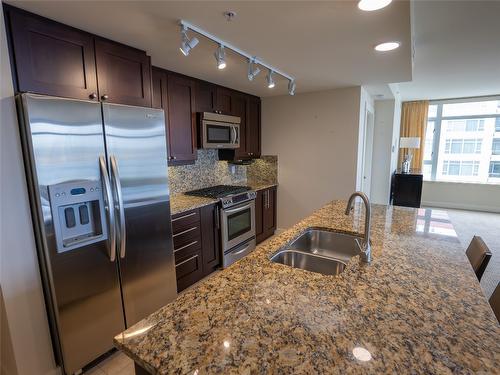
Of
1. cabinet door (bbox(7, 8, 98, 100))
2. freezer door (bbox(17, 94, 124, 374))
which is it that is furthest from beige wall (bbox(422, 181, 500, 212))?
cabinet door (bbox(7, 8, 98, 100))

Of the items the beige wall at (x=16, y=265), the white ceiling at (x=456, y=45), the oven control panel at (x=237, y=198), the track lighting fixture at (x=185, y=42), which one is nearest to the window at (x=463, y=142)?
the white ceiling at (x=456, y=45)

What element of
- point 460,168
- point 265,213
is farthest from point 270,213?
point 460,168

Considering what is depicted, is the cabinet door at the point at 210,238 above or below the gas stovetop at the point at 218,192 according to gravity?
below

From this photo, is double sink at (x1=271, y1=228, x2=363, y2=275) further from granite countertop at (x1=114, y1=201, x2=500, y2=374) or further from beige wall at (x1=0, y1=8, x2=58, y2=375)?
beige wall at (x1=0, y1=8, x2=58, y2=375)

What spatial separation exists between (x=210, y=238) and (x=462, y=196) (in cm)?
663

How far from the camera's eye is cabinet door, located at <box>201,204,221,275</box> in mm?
2961

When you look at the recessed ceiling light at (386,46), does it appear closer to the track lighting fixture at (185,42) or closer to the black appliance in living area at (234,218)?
the track lighting fixture at (185,42)

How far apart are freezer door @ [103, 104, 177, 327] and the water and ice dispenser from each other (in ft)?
0.37

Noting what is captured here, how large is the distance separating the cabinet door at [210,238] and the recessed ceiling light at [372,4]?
7.30ft

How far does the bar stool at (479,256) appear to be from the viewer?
4.99 feet

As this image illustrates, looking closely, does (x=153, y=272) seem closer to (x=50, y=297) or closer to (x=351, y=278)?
(x=50, y=297)

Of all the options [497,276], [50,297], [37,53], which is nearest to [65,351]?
[50,297]

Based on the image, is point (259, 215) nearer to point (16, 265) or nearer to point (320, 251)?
point (320, 251)

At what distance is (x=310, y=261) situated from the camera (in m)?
1.67
